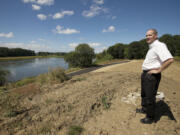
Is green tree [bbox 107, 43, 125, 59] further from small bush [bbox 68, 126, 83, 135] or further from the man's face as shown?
small bush [bbox 68, 126, 83, 135]

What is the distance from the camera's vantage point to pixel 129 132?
76.7 inches

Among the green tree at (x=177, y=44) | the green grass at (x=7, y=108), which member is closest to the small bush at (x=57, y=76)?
the green grass at (x=7, y=108)

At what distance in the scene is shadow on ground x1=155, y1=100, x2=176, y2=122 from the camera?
2.31m

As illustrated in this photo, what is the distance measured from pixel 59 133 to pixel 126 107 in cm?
191

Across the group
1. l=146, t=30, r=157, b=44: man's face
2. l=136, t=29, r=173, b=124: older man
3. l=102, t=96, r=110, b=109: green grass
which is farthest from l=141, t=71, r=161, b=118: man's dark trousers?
l=102, t=96, r=110, b=109: green grass

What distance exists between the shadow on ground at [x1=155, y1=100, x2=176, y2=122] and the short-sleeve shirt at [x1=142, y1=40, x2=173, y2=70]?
1.41 metres

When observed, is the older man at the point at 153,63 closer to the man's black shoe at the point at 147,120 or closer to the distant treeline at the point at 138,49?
the man's black shoe at the point at 147,120

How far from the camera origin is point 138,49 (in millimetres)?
46938

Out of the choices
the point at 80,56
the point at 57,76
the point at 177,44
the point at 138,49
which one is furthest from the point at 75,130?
the point at 138,49

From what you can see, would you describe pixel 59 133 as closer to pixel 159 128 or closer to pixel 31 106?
pixel 31 106

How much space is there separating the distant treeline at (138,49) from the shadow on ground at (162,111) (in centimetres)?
3621

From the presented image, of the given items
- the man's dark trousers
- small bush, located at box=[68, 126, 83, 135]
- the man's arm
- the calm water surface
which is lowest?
the calm water surface

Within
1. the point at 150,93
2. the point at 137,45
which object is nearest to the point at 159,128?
the point at 150,93

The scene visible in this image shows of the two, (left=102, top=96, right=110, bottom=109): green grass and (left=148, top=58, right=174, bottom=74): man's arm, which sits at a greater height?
(left=148, top=58, right=174, bottom=74): man's arm
